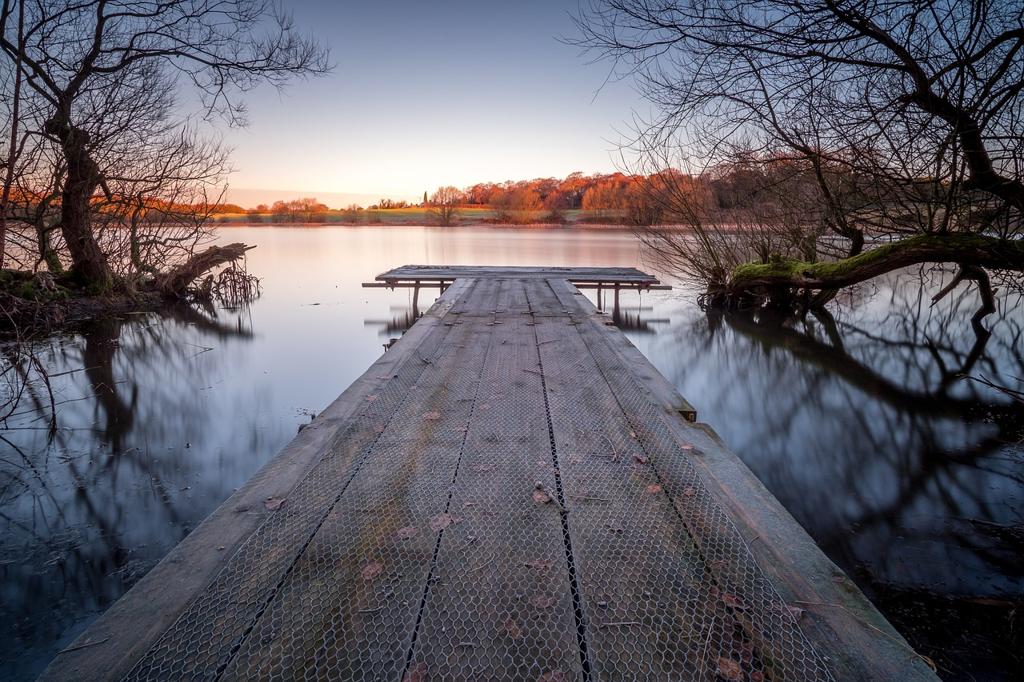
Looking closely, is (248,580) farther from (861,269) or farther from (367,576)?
(861,269)

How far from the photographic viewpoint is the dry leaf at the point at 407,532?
1.67 meters

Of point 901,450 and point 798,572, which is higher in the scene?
point 798,572

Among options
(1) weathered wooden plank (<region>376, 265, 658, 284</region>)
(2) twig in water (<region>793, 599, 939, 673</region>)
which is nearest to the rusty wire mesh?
(2) twig in water (<region>793, 599, 939, 673</region>)

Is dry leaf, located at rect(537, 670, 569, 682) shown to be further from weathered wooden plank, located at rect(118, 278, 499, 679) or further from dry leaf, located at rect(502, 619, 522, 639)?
weathered wooden plank, located at rect(118, 278, 499, 679)

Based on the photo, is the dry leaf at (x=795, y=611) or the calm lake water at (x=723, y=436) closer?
the dry leaf at (x=795, y=611)

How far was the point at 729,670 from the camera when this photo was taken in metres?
1.18

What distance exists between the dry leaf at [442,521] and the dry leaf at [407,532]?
0.06 m

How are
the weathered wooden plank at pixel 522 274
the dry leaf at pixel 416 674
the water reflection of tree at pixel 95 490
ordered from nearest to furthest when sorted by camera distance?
1. the dry leaf at pixel 416 674
2. the water reflection of tree at pixel 95 490
3. the weathered wooden plank at pixel 522 274

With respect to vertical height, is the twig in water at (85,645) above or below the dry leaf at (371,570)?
below

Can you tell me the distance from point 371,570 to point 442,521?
0.31m

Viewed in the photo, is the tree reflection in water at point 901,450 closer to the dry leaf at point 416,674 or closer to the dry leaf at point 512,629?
the dry leaf at point 512,629

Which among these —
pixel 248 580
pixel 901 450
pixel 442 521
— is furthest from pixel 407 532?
pixel 901 450

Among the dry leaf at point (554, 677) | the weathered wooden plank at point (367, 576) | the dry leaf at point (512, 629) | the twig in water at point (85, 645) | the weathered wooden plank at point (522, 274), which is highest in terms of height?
the weathered wooden plank at point (522, 274)

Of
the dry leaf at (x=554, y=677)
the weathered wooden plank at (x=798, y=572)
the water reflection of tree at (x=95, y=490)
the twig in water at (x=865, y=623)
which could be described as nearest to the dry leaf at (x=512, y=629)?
the dry leaf at (x=554, y=677)
